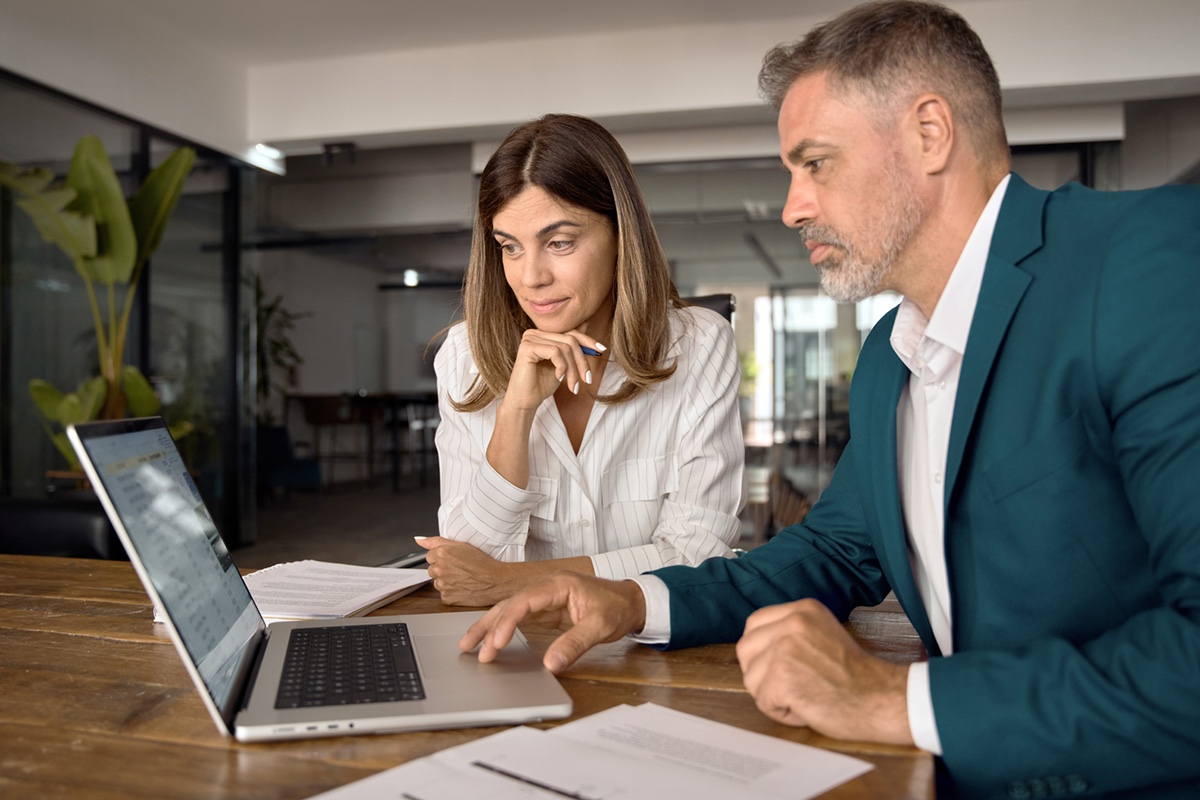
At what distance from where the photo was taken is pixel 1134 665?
0.78 metres

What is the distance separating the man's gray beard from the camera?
44.4 inches

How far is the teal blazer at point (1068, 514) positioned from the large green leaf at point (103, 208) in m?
4.17

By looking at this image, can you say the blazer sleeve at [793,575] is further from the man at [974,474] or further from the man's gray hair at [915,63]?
the man's gray hair at [915,63]

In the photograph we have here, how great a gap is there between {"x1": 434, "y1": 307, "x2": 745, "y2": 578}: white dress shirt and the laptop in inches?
26.8

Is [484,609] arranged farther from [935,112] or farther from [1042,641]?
[935,112]

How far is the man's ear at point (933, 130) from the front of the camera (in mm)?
1095

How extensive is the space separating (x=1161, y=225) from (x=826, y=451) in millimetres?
5661

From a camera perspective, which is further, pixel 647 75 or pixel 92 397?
pixel 647 75

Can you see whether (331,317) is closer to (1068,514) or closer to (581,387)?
(581,387)

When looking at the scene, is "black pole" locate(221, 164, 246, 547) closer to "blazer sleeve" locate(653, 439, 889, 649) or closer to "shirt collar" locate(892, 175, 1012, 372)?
"blazer sleeve" locate(653, 439, 889, 649)

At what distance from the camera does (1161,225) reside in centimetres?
90

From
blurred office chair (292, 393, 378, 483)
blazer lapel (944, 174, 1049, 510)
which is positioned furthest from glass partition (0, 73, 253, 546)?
blazer lapel (944, 174, 1049, 510)

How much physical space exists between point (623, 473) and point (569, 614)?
81 cm

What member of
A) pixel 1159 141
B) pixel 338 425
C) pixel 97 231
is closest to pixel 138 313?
pixel 97 231
